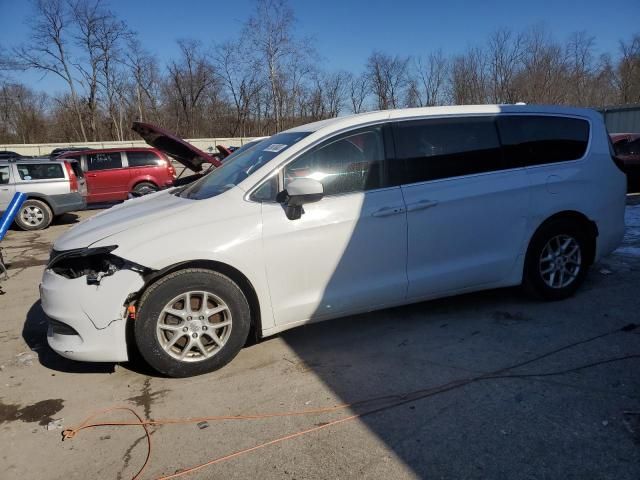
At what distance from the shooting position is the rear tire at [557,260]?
4449 mm

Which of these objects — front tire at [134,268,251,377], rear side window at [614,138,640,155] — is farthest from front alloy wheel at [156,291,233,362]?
rear side window at [614,138,640,155]

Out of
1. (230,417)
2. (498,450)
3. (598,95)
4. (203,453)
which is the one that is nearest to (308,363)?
(230,417)

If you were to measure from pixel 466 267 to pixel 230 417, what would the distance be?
7.65 feet

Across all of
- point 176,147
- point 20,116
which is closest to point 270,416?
point 176,147

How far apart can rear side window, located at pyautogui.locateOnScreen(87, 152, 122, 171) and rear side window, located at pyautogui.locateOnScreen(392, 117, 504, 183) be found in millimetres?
12455

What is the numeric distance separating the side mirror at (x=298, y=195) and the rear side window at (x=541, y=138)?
1.90 metres

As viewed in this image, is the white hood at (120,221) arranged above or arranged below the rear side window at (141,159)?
below

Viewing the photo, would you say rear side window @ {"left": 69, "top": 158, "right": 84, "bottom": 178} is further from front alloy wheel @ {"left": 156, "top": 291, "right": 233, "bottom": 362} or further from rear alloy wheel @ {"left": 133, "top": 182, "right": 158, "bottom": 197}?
front alloy wheel @ {"left": 156, "top": 291, "right": 233, "bottom": 362}

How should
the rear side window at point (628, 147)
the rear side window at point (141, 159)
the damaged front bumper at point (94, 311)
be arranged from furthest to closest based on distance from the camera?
the rear side window at point (141, 159)
the rear side window at point (628, 147)
the damaged front bumper at point (94, 311)

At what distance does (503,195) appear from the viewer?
4.20 meters

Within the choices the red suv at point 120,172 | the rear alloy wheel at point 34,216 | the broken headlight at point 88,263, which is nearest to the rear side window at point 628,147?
the red suv at point 120,172

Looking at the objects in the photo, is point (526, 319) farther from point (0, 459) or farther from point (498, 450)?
point (0, 459)

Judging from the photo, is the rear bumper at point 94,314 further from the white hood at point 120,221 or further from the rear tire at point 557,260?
the rear tire at point 557,260

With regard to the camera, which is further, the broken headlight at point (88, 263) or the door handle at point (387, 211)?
the door handle at point (387, 211)
